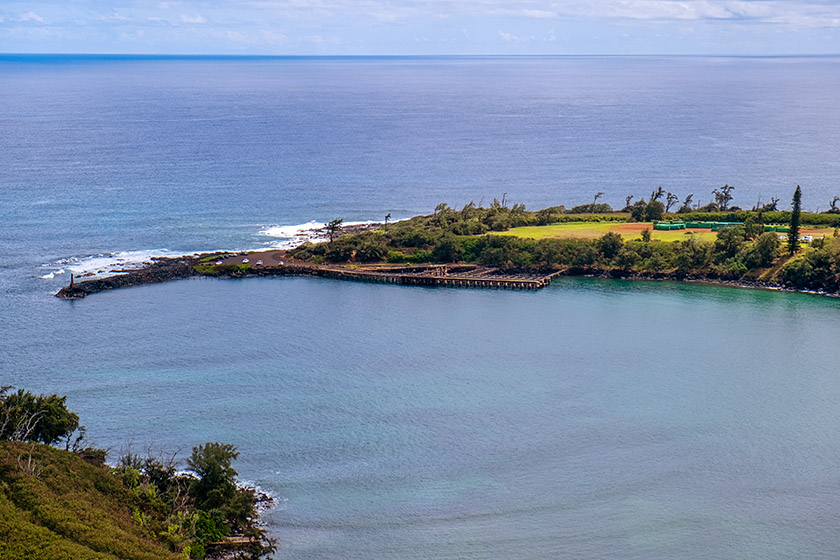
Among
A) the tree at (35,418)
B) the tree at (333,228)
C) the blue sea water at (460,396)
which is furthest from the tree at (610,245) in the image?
the tree at (35,418)

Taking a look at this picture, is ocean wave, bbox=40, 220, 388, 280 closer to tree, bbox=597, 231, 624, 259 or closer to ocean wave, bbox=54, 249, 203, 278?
ocean wave, bbox=54, 249, 203, 278

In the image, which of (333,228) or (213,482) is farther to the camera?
(333,228)

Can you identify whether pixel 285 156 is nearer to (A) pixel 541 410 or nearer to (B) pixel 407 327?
(B) pixel 407 327

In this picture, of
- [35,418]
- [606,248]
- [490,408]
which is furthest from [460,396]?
[606,248]

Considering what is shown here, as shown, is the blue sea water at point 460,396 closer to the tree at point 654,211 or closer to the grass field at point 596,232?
the grass field at point 596,232

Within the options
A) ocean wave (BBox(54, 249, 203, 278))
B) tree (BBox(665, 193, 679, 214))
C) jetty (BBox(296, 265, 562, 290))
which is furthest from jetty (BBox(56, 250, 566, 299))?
tree (BBox(665, 193, 679, 214))

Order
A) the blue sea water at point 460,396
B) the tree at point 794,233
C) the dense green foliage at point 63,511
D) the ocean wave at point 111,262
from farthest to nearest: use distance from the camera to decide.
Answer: the tree at point 794,233 → the ocean wave at point 111,262 → the blue sea water at point 460,396 → the dense green foliage at point 63,511

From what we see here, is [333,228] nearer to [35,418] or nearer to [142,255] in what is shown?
[142,255]
